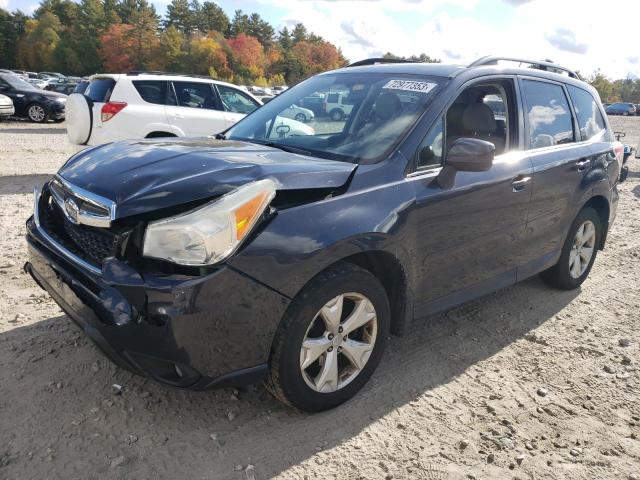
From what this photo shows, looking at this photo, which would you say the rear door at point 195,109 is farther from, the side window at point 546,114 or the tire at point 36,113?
the tire at point 36,113

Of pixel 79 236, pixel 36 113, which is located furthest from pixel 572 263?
pixel 36 113

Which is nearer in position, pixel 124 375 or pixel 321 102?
pixel 124 375

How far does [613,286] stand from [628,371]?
1754mm

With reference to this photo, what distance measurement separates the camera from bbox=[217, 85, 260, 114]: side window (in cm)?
982

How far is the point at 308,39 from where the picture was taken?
453ft

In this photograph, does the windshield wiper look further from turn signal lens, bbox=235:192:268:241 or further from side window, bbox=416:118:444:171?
turn signal lens, bbox=235:192:268:241

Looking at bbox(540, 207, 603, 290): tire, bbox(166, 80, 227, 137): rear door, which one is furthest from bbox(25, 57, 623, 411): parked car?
bbox(166, 80, 227, 137): rear door

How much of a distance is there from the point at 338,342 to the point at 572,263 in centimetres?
295

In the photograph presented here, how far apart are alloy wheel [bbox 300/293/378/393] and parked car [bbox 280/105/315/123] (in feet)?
4.87

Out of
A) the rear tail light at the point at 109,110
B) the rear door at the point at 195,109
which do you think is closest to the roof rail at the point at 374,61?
the rear door at the point at 195,109

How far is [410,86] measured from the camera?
3.40 meters

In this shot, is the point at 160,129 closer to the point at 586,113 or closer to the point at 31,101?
the point at 586,113

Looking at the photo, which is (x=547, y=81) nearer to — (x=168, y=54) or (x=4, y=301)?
(x=4, y=301)

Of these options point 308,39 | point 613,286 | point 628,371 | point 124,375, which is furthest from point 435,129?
point 308,39
